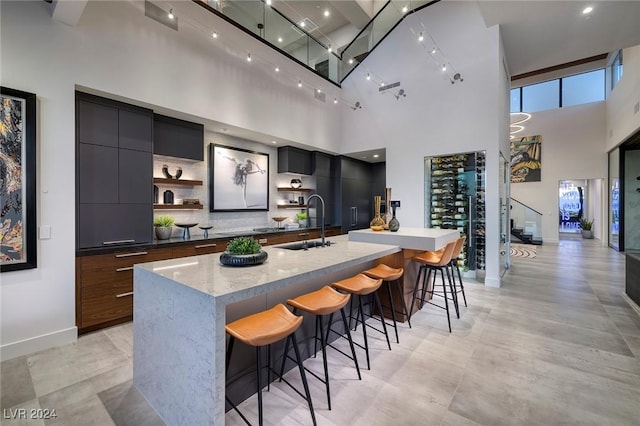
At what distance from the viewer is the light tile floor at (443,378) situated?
1852mm

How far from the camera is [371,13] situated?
740 centimetres

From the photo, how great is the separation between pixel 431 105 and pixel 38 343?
21.7 ft

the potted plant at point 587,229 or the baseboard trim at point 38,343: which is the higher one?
the potted plant at point 587,229

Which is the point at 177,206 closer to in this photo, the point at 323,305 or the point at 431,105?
the point at 323,305

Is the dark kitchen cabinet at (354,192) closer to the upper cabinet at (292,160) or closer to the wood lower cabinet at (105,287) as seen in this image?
the upper cabinet at (292,160)

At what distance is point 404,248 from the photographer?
10.7ft

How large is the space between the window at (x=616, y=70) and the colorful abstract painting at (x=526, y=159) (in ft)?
8.04

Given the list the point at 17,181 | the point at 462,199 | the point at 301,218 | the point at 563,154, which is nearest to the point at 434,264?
the point at 462,199

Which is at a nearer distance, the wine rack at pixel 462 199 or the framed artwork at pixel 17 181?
the framed artwork at pixel 17 181

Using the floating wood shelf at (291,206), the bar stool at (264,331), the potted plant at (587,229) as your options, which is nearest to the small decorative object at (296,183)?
the floating wood shelf at (291,206)

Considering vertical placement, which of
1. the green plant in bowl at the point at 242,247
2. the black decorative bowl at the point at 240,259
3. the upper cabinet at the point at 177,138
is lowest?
the black decorative bowl at the point at 240,259

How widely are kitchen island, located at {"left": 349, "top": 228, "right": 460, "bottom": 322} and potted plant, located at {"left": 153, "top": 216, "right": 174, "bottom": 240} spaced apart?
102 inches

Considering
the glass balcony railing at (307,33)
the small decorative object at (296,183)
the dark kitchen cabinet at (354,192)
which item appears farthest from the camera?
the dark kitchen cabinet at (354,192)

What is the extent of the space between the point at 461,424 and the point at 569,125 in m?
12.5
